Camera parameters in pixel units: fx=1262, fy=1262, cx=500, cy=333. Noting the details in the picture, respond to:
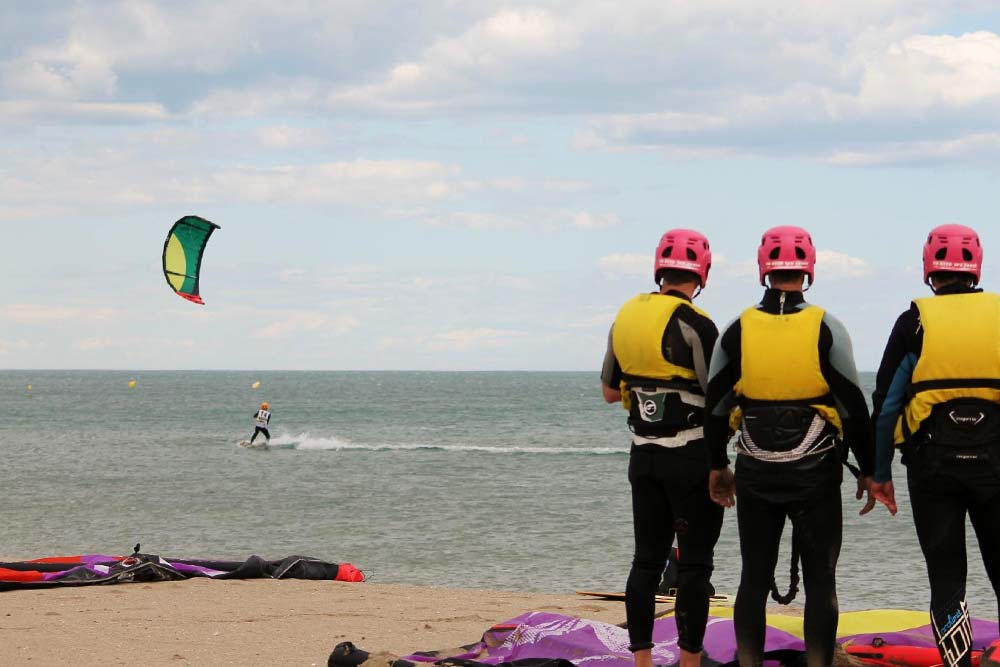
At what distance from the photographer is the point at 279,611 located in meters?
8.79

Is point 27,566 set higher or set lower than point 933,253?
lower

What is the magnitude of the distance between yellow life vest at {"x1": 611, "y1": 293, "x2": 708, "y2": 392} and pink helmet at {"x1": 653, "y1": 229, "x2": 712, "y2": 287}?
14 centimetres

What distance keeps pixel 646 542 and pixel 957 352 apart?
5.16 feet

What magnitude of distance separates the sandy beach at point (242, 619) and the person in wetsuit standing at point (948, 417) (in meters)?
3.14

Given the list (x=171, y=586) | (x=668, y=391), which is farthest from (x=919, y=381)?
(x=171, y=586)

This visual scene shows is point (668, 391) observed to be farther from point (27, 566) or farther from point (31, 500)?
point (31, 500)

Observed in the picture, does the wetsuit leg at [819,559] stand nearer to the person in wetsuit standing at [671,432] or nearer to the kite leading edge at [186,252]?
the person in wetsuit standing at [671,432]

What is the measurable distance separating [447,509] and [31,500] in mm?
9404

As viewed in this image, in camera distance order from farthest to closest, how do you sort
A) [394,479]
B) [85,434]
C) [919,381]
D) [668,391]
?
[85,434] → [394,479] → [668,391] → [919,381]

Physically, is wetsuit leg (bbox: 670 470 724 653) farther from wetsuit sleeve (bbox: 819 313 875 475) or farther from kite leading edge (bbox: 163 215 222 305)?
kite leading edge (bbox: 163 215 222 305)

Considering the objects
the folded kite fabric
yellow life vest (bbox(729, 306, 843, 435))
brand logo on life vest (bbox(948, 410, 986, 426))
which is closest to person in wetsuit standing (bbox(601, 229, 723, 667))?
yellow life vest (bbox(729, 306, 843, 435))

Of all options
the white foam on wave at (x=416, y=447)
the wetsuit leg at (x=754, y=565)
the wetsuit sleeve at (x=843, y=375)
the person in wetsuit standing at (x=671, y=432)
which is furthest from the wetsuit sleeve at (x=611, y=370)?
the white foam on wave at (x=416, y=447)

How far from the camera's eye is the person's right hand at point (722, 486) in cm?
538

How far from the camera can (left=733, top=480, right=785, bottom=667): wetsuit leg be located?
5.25 meters
